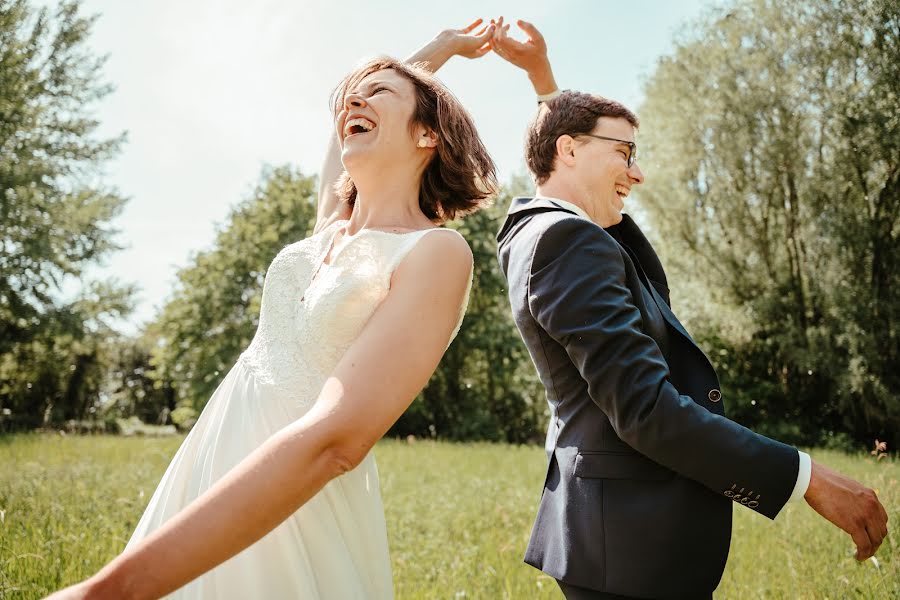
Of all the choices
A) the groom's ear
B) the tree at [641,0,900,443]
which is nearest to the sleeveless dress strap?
the groom's ear

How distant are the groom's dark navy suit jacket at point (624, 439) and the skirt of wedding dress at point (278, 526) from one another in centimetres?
59

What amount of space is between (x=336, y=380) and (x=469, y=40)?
5.54ft

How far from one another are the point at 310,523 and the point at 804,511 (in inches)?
259

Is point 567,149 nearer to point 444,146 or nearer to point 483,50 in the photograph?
point 483,50

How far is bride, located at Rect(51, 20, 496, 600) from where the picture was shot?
1.04 m

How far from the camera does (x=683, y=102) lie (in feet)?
61.4

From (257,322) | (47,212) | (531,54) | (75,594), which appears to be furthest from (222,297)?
(75,594)

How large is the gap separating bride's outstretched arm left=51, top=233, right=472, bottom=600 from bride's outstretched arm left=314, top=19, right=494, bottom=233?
2.57ft

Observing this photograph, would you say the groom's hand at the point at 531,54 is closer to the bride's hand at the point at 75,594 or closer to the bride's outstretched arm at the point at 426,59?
the bride's outstretched arm at the point at 426,59

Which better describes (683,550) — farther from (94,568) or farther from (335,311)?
(94,568)

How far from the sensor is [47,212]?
20891 millimetres

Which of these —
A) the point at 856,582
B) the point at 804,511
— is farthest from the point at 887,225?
the point at 856,582

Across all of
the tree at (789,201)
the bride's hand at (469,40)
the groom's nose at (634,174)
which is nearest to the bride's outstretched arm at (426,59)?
the bride's hand at (469,40)

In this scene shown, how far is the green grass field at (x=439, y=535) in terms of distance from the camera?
3602 mm
